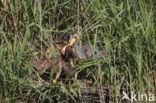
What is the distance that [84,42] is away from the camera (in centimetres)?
407

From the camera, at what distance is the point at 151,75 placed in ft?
11.9

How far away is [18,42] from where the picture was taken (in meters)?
3.79

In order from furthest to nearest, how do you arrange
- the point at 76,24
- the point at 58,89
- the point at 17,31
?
the point at 76,24 < the point at 17,31 < the point at 58,89

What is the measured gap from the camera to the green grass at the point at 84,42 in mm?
3570

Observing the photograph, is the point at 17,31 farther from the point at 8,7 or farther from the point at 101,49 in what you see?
the point at 101,49

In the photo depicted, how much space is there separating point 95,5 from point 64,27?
0.49 metres

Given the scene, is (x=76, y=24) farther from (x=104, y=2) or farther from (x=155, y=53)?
(x=155, y=53)

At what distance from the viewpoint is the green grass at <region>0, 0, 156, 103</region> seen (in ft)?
11.7

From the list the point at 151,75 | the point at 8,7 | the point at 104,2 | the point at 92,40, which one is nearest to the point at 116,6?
the point at 104,2

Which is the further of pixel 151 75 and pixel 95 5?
pixel 95 5

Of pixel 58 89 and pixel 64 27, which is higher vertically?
pixel 64 27

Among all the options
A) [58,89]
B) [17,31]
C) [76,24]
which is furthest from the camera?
[76,24]

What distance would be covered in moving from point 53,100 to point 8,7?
1.13 m

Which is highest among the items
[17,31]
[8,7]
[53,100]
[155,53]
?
[8,7]
